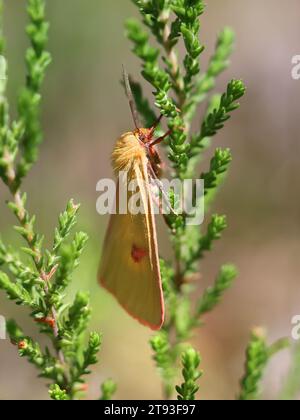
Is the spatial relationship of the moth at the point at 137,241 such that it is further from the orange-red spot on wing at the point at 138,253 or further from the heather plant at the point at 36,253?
the heather plant at the point at 36,253

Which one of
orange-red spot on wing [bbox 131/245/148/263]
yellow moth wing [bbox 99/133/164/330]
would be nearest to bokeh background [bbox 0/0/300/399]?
yellow moth wing [bbox 99/133/164/330]

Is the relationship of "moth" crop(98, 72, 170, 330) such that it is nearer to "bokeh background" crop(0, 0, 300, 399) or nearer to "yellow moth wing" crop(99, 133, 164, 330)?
"yellow moth wing" crop(99, 133, 164, 330)

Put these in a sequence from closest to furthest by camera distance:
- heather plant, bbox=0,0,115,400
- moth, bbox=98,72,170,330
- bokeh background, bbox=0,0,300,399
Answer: heather plant, bbox=0,0,115,400 < moth, bbox=98,72,170,330 < bokeh background, bbox=0,0,300,399

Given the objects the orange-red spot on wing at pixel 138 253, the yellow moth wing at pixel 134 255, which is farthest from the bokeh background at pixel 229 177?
the orange-red spot on wing at pixel 138 253

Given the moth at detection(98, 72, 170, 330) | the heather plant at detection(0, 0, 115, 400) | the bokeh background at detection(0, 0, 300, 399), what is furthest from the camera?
the bokeh background at detection(0, 0, 300, 399)

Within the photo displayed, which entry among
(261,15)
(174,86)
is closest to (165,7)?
(174,86)

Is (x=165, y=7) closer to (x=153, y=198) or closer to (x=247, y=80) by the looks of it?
(x=153, y=198)

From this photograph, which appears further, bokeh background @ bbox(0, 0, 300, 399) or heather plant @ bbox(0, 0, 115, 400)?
bokeh background @ bbox(0, 0, 300, 399)
